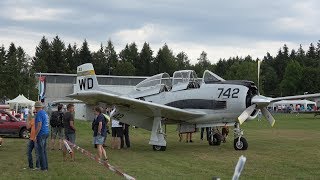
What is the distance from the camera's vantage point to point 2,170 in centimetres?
1156

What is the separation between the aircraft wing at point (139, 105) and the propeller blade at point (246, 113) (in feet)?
5.38

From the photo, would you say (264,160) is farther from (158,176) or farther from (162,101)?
(162,101)

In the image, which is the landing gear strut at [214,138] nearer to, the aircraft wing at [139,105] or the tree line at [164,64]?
the aircraft wing at [139,105]

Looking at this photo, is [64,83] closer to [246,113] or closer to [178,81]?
[178,81]

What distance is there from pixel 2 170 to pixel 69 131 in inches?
151

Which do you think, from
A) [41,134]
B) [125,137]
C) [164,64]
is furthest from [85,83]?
[164,64]

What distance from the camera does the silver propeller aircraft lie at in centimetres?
1712

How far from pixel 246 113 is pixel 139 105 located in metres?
3.85

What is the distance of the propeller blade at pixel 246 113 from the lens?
16641 millimetres

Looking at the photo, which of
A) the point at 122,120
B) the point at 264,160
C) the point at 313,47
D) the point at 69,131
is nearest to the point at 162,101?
the point at 122,120

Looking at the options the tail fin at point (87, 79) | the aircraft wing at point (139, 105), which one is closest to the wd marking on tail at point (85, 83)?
the tail fin at point (87, 79)

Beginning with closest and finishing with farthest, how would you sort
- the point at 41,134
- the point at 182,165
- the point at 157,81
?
the point at 41,134 → the point at 182,165 → the point at 157,81

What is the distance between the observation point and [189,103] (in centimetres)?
1828

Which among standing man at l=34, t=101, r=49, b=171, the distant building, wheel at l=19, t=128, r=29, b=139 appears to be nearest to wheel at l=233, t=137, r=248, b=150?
standing man at l=34, t=101, r=49, b=171
